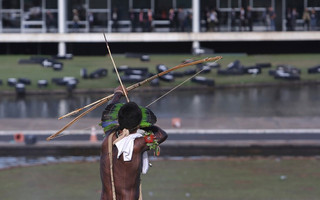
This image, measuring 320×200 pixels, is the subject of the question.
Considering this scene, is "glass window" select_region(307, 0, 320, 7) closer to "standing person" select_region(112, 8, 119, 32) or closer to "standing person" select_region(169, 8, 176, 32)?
"standing person" select_region(169, 8, 176, 32)

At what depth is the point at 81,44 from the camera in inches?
1766

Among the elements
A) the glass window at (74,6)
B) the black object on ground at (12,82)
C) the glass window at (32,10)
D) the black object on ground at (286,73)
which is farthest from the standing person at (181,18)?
the black object on ground at (12,82)

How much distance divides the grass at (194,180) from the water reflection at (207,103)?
7842 millimetres

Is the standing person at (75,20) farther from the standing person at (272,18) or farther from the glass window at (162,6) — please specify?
the standing person at (272,18)

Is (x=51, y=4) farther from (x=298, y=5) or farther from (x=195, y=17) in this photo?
(x=298, y=5)

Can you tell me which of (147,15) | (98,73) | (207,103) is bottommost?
(207,103)

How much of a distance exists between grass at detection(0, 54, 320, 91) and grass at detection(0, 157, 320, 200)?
15.6 metres

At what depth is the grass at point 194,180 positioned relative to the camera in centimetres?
1275

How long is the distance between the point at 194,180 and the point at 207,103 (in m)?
12.7

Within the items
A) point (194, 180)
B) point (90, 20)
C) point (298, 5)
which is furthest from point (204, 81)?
point (194, 180)

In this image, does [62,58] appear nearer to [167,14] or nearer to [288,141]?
[167,14]

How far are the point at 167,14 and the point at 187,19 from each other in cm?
142

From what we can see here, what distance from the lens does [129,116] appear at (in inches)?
256

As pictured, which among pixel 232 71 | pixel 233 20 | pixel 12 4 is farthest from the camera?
pixel 12 4
